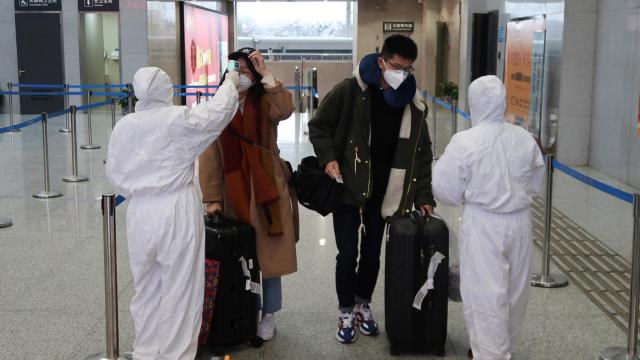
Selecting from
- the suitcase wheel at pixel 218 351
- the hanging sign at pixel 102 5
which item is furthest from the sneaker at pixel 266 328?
the hanging sign at pixel 102 5

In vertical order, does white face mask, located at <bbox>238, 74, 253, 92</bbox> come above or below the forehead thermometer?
below

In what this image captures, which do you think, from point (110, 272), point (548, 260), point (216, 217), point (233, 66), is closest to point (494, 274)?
point (216, 217)

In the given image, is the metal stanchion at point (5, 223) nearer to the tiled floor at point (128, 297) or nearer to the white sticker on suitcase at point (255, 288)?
the tiled floor at point (128, 297)

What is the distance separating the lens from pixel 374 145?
428 cm

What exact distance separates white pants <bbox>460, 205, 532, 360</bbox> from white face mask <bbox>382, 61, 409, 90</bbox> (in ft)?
2.55

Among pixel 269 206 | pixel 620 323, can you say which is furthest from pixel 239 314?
pixel 620 323

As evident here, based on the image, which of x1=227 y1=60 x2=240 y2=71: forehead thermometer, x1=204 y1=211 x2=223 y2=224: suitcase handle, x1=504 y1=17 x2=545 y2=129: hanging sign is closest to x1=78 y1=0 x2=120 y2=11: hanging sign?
x1=504 y1=17 x2=545 y2=129: hanging sign

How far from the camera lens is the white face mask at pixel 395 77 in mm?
4074

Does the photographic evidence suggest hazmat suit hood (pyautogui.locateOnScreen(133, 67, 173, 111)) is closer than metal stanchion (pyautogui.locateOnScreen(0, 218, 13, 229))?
Yes

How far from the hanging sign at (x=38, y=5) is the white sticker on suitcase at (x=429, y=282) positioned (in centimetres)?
1827

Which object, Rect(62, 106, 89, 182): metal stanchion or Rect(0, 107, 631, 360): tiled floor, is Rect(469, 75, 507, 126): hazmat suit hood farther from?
Rect(62, 106, 89, 182): metal stanchion

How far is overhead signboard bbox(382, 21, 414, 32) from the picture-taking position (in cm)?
2861

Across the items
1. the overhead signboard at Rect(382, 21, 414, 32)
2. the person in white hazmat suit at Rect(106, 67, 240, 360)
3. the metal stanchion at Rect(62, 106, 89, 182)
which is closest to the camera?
the person in white hazmat suit at Rect(106, 67, 240, 360)

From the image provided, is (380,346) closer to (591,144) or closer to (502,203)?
(502,203)
